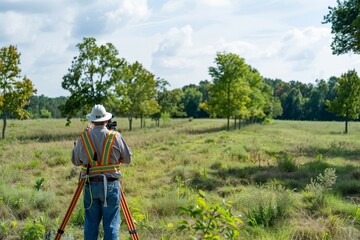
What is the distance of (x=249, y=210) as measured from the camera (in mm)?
6625

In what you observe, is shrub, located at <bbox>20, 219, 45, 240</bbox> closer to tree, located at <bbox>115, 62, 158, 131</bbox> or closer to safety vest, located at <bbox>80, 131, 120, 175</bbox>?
safety vest, located at <bbox>80, 131, 120, 175</bbox>

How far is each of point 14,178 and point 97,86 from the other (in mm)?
26034

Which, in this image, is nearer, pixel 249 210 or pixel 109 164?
pixel 109 164

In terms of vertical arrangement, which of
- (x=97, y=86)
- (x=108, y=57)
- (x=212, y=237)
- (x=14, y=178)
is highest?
(x=108, y=57)

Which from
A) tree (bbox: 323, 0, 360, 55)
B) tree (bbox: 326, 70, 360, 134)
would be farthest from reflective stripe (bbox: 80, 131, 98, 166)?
tree (bbox: 326, 70, 360, 134)

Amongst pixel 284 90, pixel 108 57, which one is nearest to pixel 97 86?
pixel 108 57

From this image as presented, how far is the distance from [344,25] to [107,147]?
17.0 meters

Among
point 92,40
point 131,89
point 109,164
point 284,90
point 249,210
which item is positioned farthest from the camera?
point 284,90

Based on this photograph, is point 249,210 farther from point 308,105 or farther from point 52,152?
point 308,105

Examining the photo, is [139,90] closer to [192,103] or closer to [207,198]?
[207,198]

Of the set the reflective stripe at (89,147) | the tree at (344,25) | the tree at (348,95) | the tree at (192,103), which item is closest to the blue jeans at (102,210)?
the reflective stripe at (89,147)

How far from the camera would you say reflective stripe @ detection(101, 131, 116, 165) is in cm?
485

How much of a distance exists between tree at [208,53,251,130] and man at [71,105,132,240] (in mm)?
35471

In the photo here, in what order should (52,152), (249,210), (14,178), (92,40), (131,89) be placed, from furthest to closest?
(131,89) < (92,40) < (52,152) < (14,178) < (249,210)
